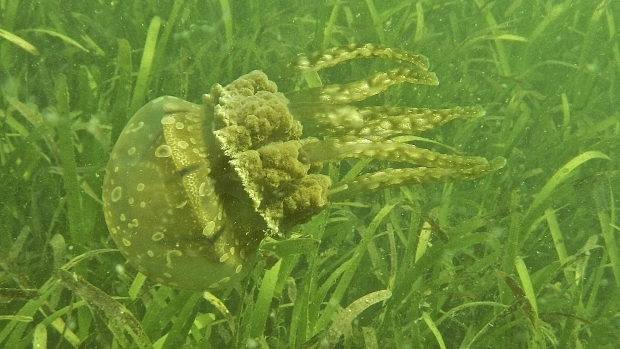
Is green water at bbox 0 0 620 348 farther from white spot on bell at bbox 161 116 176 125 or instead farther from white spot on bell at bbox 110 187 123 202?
white spot on bell at bbox 161 116 176 125

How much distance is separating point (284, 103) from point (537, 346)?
1898 mm

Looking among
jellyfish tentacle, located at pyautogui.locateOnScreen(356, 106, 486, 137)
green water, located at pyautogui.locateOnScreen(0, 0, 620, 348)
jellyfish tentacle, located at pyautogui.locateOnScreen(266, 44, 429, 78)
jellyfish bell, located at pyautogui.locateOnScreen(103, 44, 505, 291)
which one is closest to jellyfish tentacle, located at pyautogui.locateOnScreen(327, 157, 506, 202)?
jellyfish bell, located at pyautogui.locateOnScreen(103, 44, 505, 291)

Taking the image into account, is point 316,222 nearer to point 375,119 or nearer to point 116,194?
point 375,119

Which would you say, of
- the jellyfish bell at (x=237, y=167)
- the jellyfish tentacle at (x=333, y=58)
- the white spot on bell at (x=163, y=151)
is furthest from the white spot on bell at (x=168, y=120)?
the jellyfish tentacle at (x=333, y=58)

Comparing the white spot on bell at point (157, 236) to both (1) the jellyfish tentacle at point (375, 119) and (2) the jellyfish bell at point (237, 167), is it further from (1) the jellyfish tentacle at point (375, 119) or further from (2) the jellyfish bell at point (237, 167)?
(1) the jellyfish tentacle at point (375, 119)

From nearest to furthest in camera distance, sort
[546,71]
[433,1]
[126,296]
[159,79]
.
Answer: [126,296] < [159,79] < [433,1] < [546,71]

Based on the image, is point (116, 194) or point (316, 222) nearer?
point (116, 194)

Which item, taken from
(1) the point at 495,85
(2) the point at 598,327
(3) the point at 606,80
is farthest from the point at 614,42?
(2) the point at 598,327

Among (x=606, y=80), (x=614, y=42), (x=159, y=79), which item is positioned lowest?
(x=606, y=80)

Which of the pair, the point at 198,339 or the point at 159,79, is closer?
the point at 198,339

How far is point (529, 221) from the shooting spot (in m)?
3.28

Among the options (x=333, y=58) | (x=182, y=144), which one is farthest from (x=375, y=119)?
(x=182, y=144)

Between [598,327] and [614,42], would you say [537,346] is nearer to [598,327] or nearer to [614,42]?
[598,327]

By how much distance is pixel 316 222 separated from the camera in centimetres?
281
